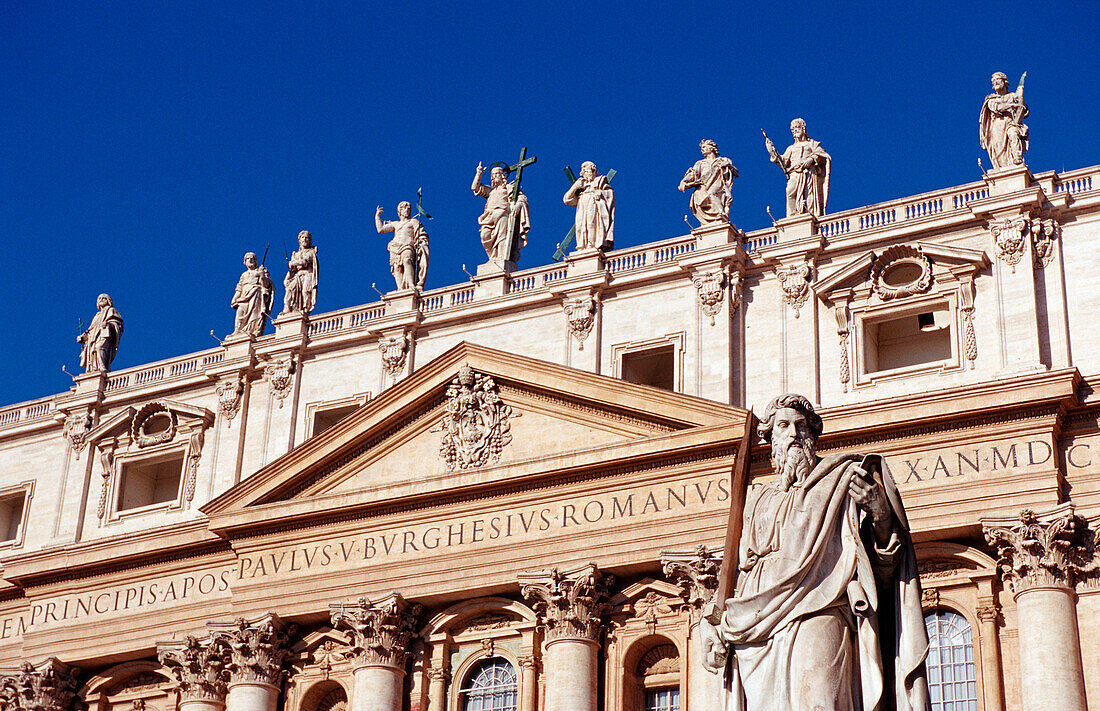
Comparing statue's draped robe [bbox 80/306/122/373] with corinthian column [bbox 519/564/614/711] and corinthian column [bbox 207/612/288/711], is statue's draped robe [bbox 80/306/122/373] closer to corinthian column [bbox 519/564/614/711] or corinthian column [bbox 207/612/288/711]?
corinthian column [bbox 207/612/288/711]

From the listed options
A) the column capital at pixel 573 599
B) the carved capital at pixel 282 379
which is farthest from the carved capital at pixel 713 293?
the carved capital at pixel 282 379

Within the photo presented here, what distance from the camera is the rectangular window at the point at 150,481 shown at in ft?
119

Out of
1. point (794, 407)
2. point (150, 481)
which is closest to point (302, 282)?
point (150, 481)

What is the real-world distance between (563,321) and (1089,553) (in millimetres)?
10779

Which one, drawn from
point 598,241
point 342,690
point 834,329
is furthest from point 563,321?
point 342,690

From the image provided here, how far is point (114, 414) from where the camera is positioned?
36719 millimetres

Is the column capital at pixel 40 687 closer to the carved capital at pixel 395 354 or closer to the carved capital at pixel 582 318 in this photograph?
the carved capital at pixel 395 354

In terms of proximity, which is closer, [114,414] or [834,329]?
[834,329]

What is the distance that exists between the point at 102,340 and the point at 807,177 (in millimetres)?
16180

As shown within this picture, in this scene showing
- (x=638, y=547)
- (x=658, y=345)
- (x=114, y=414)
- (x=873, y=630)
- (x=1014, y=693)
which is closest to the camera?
(x=873, y=630)

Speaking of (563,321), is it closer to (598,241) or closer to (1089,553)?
(598,241)

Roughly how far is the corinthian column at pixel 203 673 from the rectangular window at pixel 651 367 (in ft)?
29.4

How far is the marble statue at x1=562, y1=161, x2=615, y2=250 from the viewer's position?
1291 inches

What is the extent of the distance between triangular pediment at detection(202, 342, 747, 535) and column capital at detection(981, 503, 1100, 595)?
5383 mm
